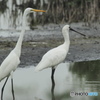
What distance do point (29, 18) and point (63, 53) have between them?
12447mm

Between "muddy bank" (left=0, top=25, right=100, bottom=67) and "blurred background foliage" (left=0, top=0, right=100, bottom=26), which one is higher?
"blurred background foliage" (left=0, top=0, right=100, bottom=26)

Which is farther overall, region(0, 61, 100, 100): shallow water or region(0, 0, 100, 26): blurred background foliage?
region(0, 0, 100, 26): blurred background foliage

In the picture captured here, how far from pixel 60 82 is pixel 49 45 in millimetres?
4776

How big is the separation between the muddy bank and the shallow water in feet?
3.08

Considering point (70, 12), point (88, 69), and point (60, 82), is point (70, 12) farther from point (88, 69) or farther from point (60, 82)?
point (60, 82)

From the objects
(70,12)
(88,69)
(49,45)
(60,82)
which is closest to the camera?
(60,82)

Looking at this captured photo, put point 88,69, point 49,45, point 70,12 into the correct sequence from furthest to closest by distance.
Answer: point 70,12
point 49,45
point 88,69

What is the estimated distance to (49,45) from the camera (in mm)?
14164

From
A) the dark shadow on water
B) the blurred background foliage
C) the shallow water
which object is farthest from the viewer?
the blurred background foliage

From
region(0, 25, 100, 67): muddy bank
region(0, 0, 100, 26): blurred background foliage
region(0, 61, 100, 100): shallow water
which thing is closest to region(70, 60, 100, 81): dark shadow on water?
region(0, 61, 100, 100): shallow water

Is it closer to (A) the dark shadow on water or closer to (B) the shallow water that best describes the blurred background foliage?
(A) the dark shadow on water

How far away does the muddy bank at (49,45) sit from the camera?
12266 mm

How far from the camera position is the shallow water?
8258 millimetres

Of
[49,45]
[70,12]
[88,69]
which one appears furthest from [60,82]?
[70,12]
